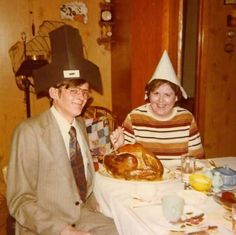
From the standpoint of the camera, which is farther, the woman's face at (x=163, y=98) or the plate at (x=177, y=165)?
the woman's face at (x=163, y=98)

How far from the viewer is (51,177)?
1.52 m

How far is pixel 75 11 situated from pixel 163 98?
6.20ft

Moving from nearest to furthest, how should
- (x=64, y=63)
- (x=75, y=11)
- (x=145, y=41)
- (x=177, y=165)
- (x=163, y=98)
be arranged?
(x=64, y=63), (x=177, y=165), (x=163, y=98), (x=145, y=41), (x=75, y=11)

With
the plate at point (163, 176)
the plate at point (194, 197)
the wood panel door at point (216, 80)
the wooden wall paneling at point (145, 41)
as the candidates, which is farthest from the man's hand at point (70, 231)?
Answer: the wood panel door at point (216, 80)

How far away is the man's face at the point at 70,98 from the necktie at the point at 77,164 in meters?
0.10

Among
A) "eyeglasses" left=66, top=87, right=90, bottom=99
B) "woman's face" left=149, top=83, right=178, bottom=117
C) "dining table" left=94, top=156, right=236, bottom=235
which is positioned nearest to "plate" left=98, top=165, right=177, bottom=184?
"dining table" left=94, top=156, right=236, bottom=235

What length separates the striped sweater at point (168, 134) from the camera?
208cm

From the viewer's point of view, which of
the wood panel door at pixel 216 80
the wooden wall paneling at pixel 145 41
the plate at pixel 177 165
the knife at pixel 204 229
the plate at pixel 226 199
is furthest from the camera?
the wood panel door at pixel 216 80

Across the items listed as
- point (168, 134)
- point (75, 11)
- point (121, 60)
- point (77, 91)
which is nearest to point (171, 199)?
point (77, 91)

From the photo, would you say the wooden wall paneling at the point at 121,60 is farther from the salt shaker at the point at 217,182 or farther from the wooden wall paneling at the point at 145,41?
the salt shaker at the point at 217,182

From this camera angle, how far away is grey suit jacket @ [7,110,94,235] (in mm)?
1464

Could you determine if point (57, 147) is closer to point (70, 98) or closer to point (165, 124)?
point (70, 98)

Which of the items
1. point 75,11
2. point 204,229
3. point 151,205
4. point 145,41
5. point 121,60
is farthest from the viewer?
point 75,11

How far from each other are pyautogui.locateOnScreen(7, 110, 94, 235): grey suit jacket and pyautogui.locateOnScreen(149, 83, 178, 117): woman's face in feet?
2.24
